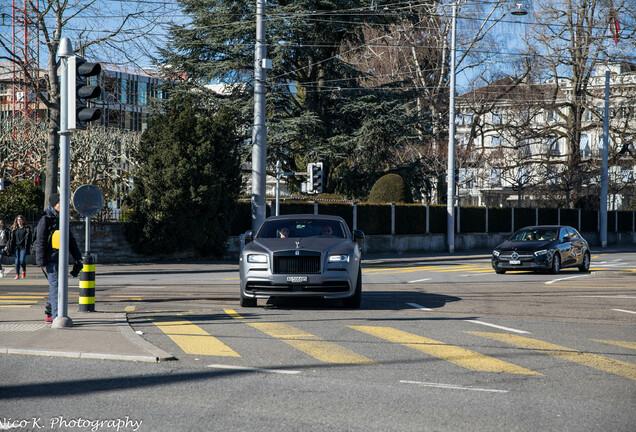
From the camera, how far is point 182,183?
27109 millimetres

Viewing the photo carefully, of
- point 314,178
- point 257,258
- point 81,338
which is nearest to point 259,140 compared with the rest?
point 314,178

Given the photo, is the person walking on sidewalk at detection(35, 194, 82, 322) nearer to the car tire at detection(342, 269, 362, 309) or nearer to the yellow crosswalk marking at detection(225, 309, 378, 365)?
the yellow crosswalk marking at detection(225, 309, 378, 365)

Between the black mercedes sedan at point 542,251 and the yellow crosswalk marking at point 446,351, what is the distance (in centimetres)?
1289

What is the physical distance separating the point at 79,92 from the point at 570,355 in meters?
6.91

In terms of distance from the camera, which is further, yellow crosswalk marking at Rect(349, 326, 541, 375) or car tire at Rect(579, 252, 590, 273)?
car tire at Rect(579, 252, 590, 273)

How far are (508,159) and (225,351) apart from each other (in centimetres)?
4693

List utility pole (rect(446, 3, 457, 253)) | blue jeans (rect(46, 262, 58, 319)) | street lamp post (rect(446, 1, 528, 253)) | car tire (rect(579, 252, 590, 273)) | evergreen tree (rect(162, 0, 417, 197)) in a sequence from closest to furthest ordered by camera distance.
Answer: blue jeans (rect(46, 262, 58, 319))
car tire (rect(579, 252, 590, 273))
street lamp post (rect(446, 1, 528, 253))
utility pole (rect(446, 3, 457, 253))
evergreen tree (rect(162, 0, 417, 197))

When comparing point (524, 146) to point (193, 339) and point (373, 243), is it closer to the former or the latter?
point (373, 243)

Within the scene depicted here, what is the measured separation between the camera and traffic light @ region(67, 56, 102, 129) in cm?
995

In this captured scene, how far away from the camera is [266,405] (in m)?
6.03

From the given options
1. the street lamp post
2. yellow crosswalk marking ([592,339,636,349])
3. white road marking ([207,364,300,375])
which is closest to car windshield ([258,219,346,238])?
yellow crosswalk marking ([592,339,636,349])

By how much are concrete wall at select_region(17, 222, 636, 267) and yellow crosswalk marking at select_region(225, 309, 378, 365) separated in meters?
15.7

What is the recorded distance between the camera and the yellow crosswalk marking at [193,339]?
8.59 metres

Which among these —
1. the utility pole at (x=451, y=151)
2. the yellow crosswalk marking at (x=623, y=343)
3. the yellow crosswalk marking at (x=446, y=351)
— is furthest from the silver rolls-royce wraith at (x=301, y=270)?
the utility pole at (x=451, y=151)
